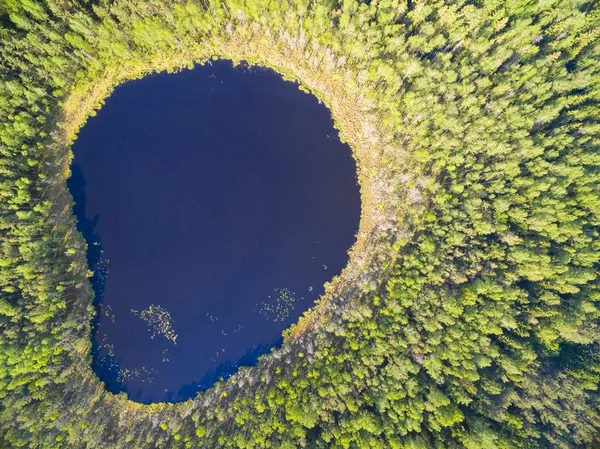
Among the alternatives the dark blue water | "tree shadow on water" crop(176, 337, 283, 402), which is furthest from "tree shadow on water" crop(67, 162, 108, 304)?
"tree shadow on water" crop(176, 337, 283, 402)

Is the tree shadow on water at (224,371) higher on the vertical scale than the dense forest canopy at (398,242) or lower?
lower

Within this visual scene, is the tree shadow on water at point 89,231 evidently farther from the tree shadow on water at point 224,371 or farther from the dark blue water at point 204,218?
the tree shadow on water at point 224,371

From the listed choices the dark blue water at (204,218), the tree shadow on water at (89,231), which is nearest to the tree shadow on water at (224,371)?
the dark blue water at (204,218)

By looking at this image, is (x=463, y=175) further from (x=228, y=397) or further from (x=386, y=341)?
(x=228, y=397)

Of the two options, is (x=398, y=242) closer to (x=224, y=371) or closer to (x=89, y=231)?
(x=224, y=371)

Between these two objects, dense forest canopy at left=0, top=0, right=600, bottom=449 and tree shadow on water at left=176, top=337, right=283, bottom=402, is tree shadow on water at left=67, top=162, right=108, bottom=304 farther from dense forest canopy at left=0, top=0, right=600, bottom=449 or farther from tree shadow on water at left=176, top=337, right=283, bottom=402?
tree shadow on water at left=176, top=337, right=283, bottom=402

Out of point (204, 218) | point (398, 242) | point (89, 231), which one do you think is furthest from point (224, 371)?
point (398, 242)

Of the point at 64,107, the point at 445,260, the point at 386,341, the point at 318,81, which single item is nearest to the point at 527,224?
the point at 445,260
